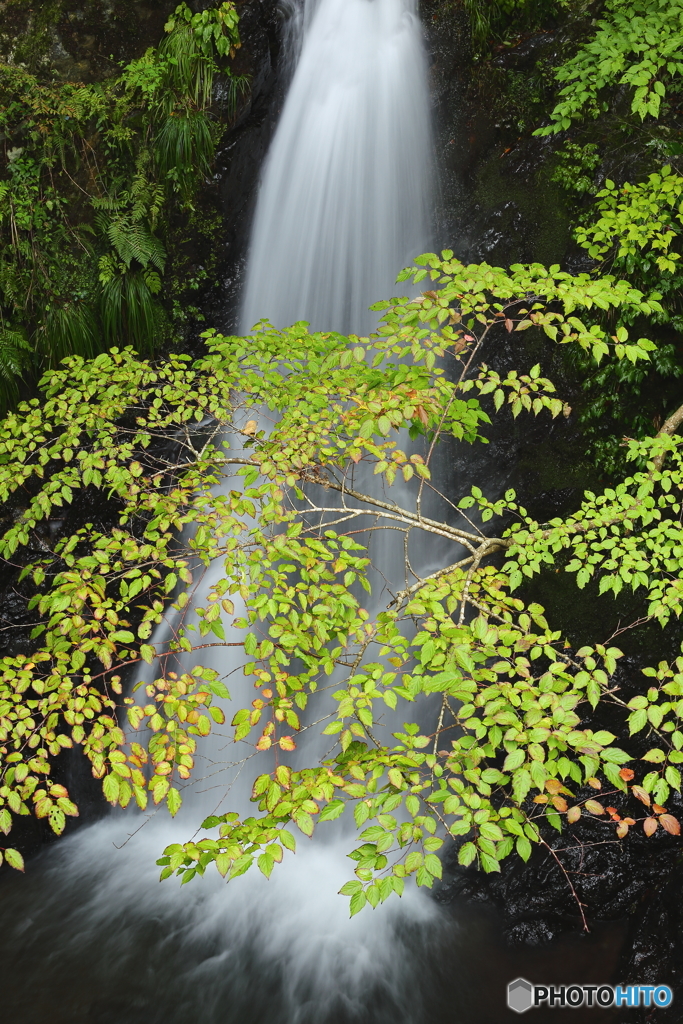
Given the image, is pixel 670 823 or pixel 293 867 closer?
pixel 670 823

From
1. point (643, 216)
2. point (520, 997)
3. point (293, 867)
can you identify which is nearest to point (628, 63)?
point (643, 216)

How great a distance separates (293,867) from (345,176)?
17.4 feet

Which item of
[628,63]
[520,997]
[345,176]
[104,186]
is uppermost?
[628,63]

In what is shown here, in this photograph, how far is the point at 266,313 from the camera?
5613mm

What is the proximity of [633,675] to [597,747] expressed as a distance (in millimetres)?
2349

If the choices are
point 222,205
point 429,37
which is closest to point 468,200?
point 429,37

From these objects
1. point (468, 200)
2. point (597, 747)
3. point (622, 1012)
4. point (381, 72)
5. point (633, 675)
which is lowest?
point (622, 1012)

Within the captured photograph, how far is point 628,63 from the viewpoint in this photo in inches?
169

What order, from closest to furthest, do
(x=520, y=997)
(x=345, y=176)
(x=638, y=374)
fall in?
(x=520, y=997) < (x=638, y=374) < (x=345, y=176)

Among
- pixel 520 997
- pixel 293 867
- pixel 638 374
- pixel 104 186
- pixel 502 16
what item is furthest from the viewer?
pixel 104 186

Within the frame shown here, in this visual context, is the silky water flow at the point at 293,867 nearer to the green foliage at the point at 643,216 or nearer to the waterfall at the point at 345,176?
the waterfall at the point at 345,176

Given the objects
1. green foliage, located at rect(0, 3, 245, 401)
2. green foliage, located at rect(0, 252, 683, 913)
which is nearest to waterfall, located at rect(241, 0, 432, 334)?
green foliage, located at rect(0, 3, 245, 401)

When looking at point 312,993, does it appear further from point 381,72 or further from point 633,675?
point 381,72

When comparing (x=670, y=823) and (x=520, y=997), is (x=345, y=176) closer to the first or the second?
(x=670, y=823)
